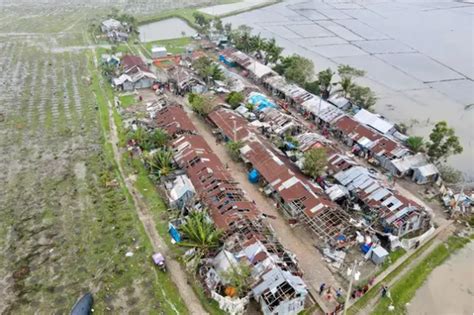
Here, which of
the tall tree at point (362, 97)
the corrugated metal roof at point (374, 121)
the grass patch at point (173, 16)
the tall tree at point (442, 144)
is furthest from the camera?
the grass patch at point (173, 16)

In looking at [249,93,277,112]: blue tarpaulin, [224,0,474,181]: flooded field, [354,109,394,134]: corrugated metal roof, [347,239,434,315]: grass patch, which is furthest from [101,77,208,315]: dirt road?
[224,0,474,181]: flooded field

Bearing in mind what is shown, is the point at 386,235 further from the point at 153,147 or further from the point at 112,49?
the point at 112,49

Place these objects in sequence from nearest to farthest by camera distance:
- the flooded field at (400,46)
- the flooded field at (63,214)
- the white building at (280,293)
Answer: the white building at (280,293) → the flooded field at (63,214) → the flooded field at (400,46)

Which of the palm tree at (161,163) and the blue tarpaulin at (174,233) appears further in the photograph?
the palm tree at (161,163)

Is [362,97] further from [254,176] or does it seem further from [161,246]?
[161,246]

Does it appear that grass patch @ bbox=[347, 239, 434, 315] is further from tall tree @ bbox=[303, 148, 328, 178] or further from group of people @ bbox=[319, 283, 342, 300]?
tall tree @ bbox=[303, 148, 328, 178]

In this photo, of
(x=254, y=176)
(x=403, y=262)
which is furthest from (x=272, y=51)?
(x=403, y=262)

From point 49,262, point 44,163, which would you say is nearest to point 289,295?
point 49,262

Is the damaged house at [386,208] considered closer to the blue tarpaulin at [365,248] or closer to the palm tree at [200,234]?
the blue tarpaulin at [365,248]

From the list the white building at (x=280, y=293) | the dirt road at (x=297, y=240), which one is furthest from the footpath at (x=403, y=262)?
the white building at (x=280, y=293)
